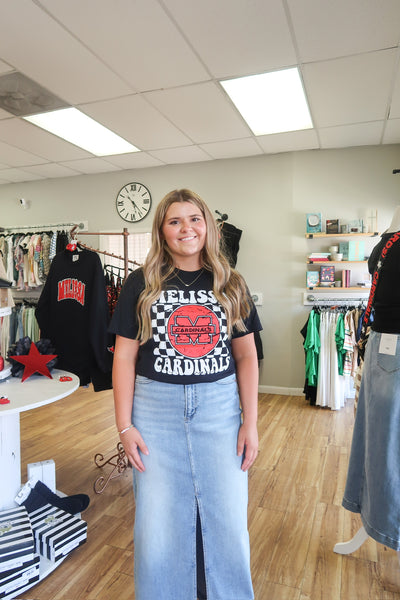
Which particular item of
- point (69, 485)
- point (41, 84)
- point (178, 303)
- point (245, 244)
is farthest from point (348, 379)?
point (41, 84)

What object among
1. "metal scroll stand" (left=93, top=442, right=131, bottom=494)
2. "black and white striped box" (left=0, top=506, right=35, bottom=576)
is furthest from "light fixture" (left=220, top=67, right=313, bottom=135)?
"black and white striped box" (left=0, top=506, right=35, bottom=576)

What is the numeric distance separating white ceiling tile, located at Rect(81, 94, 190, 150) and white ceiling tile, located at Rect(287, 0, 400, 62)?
4.35ft

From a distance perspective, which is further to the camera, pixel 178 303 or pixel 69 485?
pixel 69 485

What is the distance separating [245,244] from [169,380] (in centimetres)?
369

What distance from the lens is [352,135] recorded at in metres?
3.95

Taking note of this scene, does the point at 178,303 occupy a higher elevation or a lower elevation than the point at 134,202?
lower

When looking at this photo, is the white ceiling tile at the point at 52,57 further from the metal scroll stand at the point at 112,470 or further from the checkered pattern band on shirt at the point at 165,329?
the metal scroll stand at the point at 112,470

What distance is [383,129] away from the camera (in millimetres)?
3791

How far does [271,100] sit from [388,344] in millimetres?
2422

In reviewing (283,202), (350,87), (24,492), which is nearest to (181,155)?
(283,202)

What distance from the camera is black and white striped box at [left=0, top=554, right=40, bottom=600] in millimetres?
1596

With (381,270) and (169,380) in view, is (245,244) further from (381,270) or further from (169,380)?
(169,380)

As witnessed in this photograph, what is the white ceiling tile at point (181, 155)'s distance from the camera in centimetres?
437

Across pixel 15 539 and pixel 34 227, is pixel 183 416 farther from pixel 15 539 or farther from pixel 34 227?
pixel 34 227
